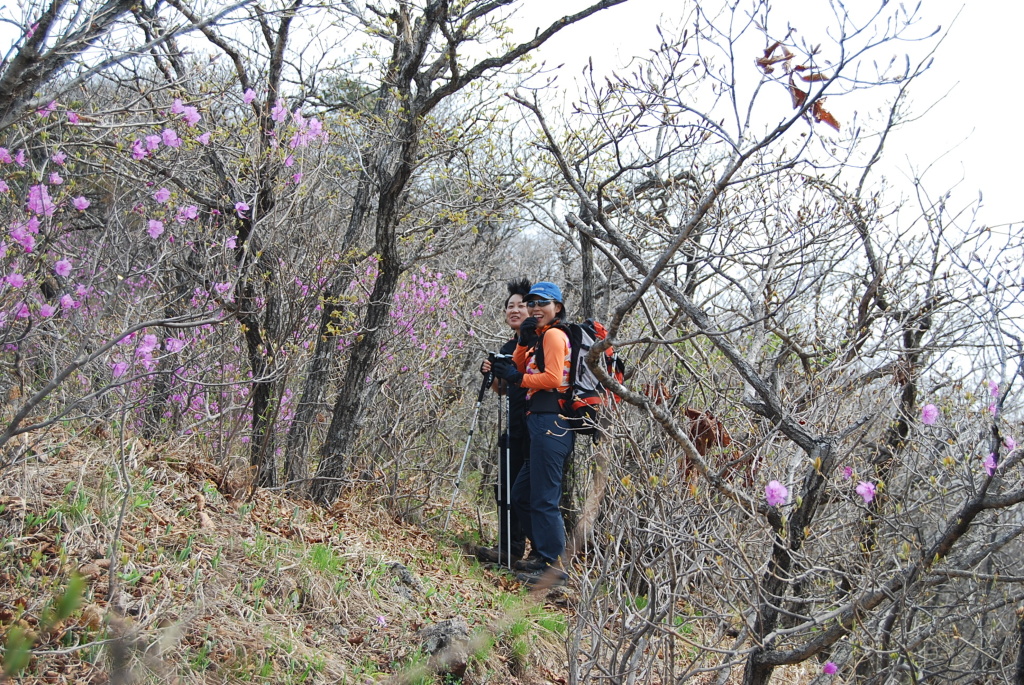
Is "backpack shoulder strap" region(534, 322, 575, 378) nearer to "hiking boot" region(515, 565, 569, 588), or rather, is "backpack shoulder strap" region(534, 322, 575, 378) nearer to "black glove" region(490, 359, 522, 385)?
"black glove" region(490, 359, 522, 385)

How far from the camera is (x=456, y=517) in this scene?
7.13m

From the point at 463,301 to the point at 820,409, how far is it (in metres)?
4.69

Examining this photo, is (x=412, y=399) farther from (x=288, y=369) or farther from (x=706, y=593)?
(x=706, y=593)

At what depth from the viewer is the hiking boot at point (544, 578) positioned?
17.7ft

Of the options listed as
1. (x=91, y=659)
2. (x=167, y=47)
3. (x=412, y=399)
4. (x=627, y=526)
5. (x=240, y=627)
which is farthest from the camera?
(x=412, y=399)

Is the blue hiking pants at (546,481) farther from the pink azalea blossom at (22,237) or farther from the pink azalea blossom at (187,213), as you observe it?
the pink azalea blossom at (22,237)

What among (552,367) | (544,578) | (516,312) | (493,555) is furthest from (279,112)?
(544,578)

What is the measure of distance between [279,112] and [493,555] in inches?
140

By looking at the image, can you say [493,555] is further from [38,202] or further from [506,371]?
[38,202]

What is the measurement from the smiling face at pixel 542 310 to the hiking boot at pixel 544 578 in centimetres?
165

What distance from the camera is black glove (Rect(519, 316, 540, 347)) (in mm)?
5543

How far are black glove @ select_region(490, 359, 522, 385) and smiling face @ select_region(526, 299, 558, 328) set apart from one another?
16.9 inches

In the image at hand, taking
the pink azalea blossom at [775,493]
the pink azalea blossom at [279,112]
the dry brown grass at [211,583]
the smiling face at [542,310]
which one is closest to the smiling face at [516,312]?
the smiling face at [542,310]

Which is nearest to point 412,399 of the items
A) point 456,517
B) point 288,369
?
point 456,517
